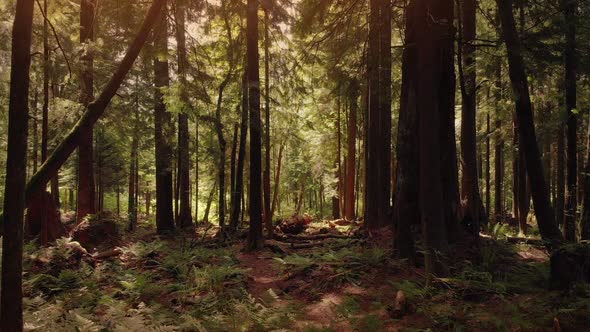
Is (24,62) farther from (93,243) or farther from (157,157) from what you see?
(157,157)

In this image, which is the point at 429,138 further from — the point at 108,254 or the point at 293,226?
the point at 293,226

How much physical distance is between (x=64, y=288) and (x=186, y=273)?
2.47m

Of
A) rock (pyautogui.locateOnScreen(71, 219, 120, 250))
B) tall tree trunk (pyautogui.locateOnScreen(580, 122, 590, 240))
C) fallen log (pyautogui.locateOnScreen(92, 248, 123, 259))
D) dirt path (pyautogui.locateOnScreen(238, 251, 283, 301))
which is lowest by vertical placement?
dirt path (pyautogui.locateOnScreen(238, 251, 283, 301))

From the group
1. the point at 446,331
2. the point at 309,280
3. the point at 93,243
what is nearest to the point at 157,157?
the point at 93,243

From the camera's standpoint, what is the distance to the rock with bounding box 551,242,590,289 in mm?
5953

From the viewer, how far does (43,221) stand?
35.4 feet

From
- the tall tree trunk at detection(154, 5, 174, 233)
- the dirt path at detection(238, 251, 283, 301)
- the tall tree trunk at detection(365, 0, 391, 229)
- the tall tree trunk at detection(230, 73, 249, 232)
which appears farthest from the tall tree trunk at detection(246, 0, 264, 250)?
the tall tree trunk at detection(154, 5, 174, 233)

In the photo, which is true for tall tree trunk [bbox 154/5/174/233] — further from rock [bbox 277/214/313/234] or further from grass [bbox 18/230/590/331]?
grass [bbox 18/230/590/331]

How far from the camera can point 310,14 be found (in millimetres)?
8344

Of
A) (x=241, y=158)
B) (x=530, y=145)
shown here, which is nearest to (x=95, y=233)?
(x=241, y=158)

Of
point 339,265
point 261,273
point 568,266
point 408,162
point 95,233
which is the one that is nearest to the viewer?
point 568,266

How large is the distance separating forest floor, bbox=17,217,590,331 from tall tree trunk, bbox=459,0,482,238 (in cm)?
80

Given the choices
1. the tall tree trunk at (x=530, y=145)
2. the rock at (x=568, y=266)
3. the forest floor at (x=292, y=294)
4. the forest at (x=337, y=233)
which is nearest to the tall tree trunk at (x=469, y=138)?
the forest at (x=337, y=233)

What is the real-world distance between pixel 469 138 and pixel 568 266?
5436 mm
